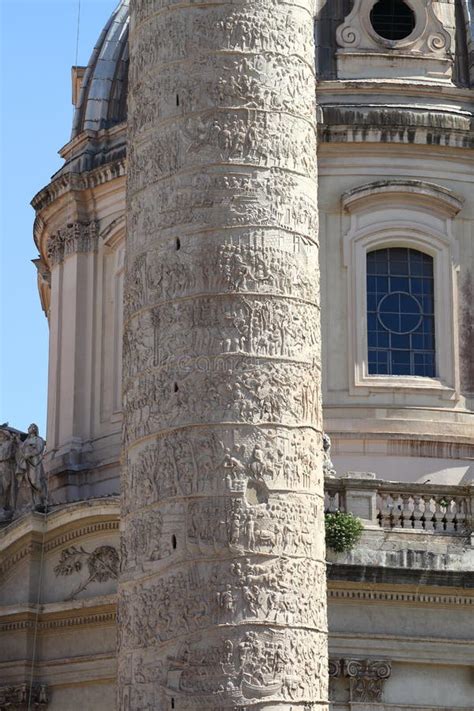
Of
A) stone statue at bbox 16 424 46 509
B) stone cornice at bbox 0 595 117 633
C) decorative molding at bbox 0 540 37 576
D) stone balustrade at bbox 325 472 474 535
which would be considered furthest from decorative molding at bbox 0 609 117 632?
stone balustrade at bbox 325 472 474 535

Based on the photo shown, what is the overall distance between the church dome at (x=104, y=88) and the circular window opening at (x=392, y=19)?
18.2ft

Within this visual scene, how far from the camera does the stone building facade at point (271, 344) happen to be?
57.7 feet

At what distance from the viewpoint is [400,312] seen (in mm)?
34312

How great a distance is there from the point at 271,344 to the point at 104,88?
21951mm

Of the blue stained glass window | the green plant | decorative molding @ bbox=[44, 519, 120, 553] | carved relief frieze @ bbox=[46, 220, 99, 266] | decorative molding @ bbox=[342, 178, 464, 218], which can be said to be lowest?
the green plant

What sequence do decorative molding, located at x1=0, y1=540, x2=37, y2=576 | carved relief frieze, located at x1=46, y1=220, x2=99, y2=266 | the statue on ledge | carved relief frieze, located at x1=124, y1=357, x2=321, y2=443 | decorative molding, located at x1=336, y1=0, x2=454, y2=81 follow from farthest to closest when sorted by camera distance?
carved relief frieze, located at x1=46, y1=220, x2=99, y2=266
decorative molding, located at x1=336, y1=0, x2=454, y2=81
the statue on ledge
decorative molding, located at x1=0, y1=540, x2=37, y2=576
carved relief frieze, located at x1=124, y1=357, x2=321, y2=443

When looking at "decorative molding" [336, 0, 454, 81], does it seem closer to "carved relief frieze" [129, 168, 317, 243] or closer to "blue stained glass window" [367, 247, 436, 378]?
"blue stained glass window" [367, 247, 436, 378]

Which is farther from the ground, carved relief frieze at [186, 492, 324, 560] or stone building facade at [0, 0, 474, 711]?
stone building facade at [0, 0, 474, 711]

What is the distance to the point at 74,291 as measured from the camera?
124 ft

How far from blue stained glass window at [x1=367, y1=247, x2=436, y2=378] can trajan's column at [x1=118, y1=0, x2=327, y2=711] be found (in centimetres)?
1520

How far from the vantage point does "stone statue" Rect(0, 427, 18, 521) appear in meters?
33.6

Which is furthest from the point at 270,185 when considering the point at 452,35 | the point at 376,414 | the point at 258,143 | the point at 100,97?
the point at 100,97

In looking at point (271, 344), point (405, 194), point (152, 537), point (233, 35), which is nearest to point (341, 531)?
point (405, 194)

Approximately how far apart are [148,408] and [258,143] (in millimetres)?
2710
